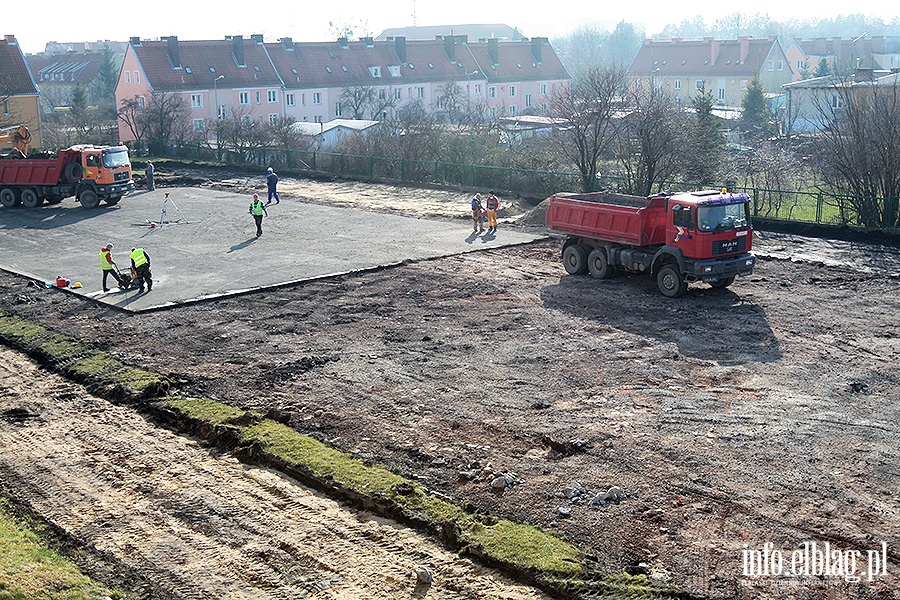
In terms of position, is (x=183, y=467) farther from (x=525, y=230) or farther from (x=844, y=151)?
(x=844, y=151)

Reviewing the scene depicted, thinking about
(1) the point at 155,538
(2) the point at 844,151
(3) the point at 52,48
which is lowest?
(1) the point at 155,538

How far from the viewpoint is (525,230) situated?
93.7 ft

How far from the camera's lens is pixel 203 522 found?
34.7 feet

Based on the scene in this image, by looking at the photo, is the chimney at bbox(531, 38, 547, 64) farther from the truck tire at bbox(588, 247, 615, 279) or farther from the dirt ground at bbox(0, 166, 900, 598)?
the truck tire at bbox(588, 247, 615, 279)

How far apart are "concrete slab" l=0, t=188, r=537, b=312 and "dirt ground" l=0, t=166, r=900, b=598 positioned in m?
1.45

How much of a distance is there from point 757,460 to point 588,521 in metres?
2.76

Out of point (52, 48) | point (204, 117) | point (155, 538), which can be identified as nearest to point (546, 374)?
point (155, 538)

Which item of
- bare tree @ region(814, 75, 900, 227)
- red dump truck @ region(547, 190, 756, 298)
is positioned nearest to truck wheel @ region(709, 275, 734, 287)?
red dump truck @ region(547, 190, 756, 298)

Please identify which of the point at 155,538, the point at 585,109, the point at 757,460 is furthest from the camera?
the point at 585,109

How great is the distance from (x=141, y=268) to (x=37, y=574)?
42.0 feet

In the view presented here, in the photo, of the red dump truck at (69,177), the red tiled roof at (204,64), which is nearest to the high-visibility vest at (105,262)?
the red dump truck at (69,177)

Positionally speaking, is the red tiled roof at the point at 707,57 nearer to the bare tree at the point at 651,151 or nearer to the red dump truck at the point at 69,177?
the bare tree at the point at 651,151

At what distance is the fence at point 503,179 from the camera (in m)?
27.6

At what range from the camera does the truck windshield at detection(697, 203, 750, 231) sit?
761 inches
